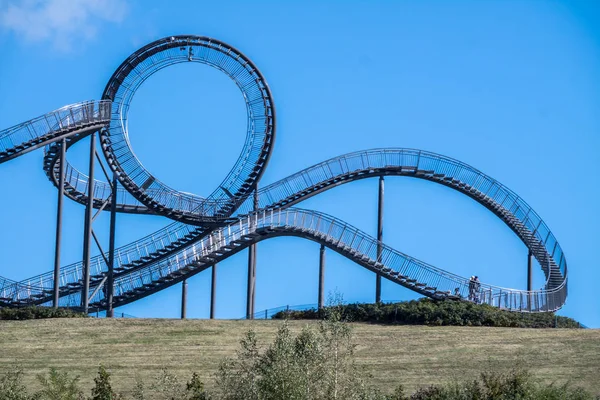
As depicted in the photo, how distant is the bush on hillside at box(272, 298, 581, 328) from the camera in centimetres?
5297

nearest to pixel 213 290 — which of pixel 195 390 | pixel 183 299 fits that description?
pixel 183 299

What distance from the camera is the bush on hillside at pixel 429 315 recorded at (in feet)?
174

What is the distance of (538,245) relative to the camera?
6600 cm

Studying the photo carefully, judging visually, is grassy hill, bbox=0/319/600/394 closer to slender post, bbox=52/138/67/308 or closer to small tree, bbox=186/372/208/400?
small tree, bbox=186/372/208/400

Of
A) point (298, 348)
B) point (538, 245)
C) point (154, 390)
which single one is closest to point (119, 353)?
point (154, 390)

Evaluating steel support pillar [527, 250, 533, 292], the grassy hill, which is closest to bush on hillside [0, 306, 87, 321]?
the grassy hill

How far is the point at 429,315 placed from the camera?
52875 millimetres

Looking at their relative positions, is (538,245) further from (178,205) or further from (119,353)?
(119,353)

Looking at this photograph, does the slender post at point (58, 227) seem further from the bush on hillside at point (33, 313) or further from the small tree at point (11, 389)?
the small tree at point (11, 389)

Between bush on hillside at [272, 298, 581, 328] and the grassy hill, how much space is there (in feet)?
3.43

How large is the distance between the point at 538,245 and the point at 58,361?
2724 cm

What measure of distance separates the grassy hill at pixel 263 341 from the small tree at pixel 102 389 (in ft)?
6.04

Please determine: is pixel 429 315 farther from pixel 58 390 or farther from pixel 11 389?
pixel 11 389

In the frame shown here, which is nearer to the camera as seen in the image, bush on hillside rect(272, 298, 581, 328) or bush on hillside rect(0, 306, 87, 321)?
bush on hillside rect(272, 298, 581, 328)
